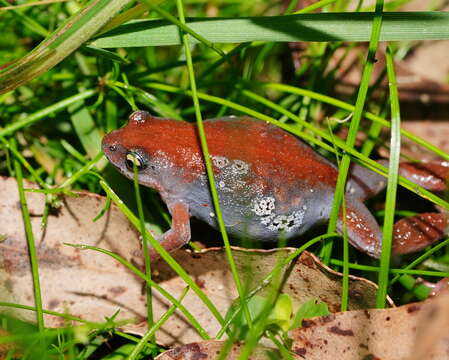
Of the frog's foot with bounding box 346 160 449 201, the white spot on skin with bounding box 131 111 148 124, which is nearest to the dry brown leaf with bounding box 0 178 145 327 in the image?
the white spot on skin with bounding box 131 111 148 124

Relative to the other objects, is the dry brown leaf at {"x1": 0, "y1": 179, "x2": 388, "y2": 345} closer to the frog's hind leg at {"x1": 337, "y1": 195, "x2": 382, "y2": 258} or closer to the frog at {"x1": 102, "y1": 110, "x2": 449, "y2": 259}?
the frog at {"x1": 102, "y1": 110, "x2": 449, "y2": 259}

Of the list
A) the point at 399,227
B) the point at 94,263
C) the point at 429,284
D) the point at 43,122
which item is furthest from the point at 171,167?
the point at 429,284

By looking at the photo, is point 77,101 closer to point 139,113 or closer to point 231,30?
point 139,113

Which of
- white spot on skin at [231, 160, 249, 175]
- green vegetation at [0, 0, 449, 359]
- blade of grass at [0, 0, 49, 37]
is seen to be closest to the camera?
green vegetation at [0, 0, 449, 359]

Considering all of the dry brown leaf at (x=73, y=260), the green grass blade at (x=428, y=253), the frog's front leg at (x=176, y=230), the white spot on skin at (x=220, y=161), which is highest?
the white spot on skin at (x=220, y=161)

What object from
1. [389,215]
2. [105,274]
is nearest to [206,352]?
[105,274]

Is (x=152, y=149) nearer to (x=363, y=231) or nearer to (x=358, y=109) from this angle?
(x=358, y=109)

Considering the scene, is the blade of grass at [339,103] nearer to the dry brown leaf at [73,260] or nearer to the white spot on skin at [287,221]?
the white spot on skin at [287,221]

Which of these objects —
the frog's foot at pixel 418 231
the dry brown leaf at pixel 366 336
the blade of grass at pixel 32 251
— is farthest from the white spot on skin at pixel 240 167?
the blade of grass at pixel 32 251
